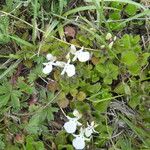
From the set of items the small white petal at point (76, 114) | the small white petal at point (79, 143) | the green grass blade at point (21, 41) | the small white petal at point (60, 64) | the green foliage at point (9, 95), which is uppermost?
the green grass blade at point (21, 41)

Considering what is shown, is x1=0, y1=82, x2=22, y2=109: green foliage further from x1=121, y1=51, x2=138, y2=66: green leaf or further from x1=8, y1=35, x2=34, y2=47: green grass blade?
x1=121, y1=51, x2=138, y2=66: green leaf

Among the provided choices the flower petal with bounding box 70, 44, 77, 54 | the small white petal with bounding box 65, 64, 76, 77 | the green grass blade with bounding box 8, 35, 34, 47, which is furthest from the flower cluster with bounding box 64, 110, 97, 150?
the green grass blade with bounding box 8, 35, 34, 47

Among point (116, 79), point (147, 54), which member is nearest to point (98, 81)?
point (116, 79)

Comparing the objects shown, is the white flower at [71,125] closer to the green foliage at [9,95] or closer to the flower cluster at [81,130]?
the flower cluster at [81,130]

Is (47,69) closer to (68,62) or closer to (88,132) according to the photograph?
(68,62)

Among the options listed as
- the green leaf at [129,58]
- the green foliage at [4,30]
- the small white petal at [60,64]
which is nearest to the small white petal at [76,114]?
the small white petal at [60,64]

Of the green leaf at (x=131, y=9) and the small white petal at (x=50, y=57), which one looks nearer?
the small white petal at (x=50, y=57)
